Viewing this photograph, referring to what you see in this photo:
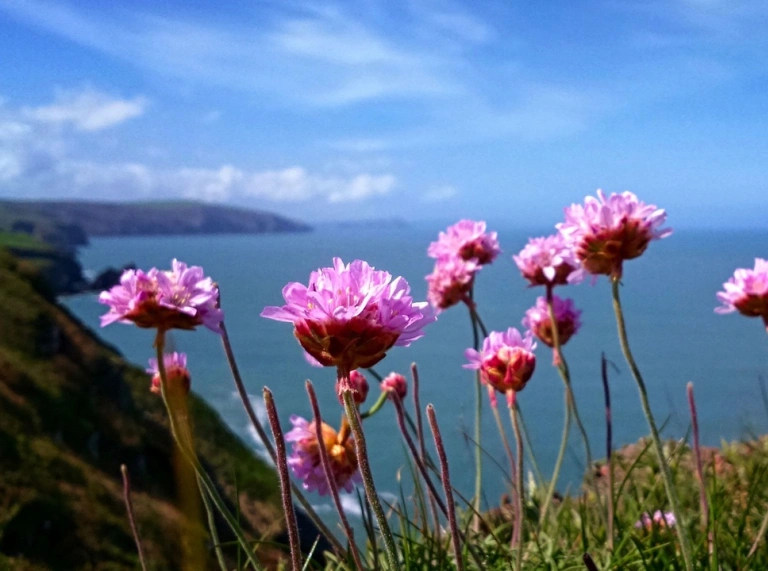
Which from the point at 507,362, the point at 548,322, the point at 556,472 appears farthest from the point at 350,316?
the point at 548,322

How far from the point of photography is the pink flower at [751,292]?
2.68 m

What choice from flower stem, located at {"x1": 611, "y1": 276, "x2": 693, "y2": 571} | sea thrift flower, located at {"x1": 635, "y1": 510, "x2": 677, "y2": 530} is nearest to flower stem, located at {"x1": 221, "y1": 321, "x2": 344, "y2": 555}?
flower stem, located at {"x1": 611, "y1": 276, "x2": 693, "y2": 571}

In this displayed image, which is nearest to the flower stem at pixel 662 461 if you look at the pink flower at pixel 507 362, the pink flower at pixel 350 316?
the pink flower at pixel 507 362

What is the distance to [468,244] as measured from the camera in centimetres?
386

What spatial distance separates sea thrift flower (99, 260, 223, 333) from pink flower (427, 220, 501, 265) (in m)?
1.96

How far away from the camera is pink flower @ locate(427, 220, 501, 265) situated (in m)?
3.84

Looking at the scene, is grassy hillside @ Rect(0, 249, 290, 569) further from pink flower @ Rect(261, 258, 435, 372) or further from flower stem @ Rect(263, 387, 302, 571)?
pink flower @ Rect(261, 258, 435, 372)

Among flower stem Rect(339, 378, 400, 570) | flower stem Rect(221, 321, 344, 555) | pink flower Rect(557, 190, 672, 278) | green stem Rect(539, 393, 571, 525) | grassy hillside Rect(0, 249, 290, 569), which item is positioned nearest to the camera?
flower stem Rect(339, 378, 400, 570)

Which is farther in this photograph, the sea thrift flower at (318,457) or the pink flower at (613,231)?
the sea thrift flower at (318,457)

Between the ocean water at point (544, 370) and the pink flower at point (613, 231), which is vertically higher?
the pink flower at point (613, 231)

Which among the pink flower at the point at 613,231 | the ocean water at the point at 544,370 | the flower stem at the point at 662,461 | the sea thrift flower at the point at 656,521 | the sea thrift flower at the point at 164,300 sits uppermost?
the pink flower at the point at 613,231

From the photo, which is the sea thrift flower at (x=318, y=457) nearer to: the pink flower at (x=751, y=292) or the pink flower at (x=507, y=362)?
the pink flower at (x=507, y=362)

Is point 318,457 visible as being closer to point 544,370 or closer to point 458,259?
point 458,259

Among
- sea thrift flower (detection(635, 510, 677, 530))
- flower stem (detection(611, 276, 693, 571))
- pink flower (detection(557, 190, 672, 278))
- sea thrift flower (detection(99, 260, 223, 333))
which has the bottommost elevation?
sea thrift flower (detection(635, 510, 677, 530))
